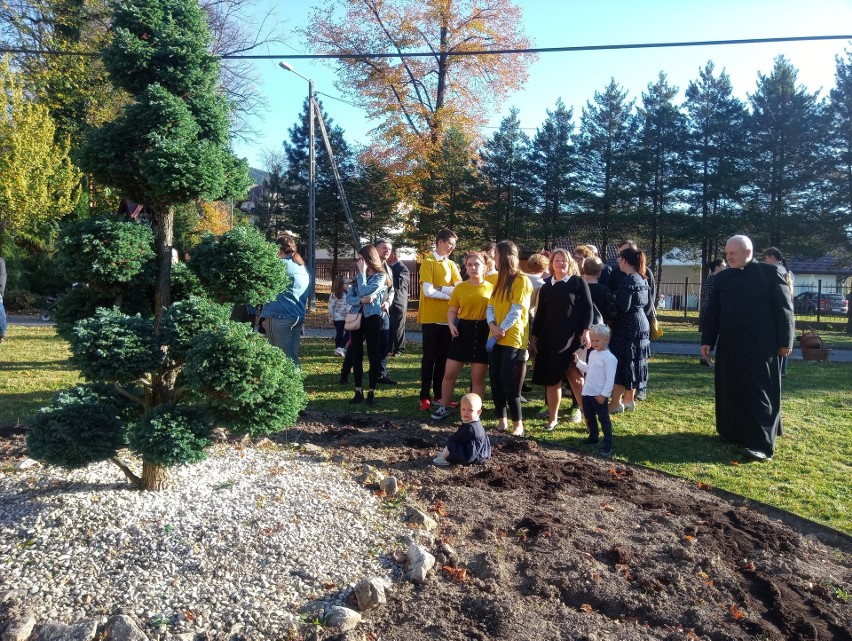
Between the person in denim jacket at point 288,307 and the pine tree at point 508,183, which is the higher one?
the pine tree at point 508,183

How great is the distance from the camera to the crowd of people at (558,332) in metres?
6.27

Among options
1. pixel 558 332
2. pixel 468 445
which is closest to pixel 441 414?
pixel 558 332

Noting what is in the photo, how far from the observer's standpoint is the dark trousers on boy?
6113mm

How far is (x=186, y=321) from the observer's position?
12.5ft

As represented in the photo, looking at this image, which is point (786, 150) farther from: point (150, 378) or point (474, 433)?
point (150, 378)

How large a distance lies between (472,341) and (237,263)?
3.47 m

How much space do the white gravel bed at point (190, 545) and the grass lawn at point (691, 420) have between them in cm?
98

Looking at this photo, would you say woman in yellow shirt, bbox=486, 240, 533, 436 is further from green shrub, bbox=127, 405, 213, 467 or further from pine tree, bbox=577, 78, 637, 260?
pine tree, bbox=577, 78, 637, 260

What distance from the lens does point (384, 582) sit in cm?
346

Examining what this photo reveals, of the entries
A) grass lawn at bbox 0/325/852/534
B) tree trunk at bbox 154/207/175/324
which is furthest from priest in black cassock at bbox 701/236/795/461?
tree trunk at bbox 154/207/175/324

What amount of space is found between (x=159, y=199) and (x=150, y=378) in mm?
1120

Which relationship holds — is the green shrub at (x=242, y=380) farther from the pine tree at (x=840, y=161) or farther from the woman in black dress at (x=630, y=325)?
the pine tree at (x=840, y=161)

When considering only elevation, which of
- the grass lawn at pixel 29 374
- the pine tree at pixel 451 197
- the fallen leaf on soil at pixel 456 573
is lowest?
the fallen leaf on soil at pixel 456 573

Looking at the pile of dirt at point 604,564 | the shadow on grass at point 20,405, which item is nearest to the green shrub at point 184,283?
the pile of dirt at point 604,564
